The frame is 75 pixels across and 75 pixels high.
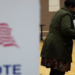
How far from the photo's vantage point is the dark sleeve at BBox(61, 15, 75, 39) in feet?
5.29

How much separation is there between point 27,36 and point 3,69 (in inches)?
9.2

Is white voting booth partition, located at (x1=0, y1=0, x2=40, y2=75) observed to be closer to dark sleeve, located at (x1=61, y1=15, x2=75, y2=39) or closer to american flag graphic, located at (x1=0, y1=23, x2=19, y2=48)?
american flag graphic, located at (x1=0, y1=23, x2=19, y2=48)

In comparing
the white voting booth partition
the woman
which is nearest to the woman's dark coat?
the woman

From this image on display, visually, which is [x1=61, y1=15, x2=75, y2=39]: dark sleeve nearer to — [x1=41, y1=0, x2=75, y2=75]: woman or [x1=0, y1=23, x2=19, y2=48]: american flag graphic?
[x1=41, y1=0, x2=75, y2=75]: woman

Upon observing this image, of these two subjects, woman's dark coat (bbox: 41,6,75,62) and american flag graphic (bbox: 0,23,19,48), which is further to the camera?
woman's dark coat (bbox: 41,6,75,62)

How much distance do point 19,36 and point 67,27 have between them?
87 cm

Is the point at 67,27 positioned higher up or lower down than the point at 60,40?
higher up

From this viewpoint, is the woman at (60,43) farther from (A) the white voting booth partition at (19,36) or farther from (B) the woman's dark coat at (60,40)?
(A) the white voting booth partition at (19,36)

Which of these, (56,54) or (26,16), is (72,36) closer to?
(56,54)

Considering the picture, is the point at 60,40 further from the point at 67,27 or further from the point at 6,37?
the point at 6,37

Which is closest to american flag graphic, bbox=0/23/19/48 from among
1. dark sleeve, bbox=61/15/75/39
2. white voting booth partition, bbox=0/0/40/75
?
white voting booth partition, bbox=0/0/40/75

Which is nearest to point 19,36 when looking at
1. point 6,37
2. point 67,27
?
point 6,37

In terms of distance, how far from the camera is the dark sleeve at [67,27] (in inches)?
63.5

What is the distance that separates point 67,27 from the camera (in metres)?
1.61
